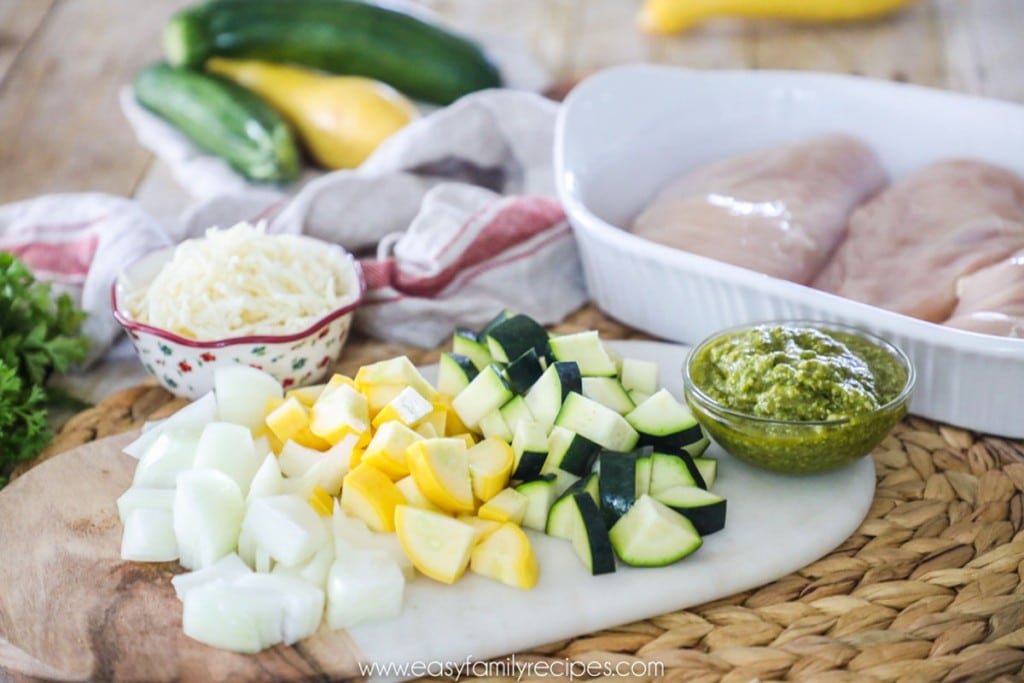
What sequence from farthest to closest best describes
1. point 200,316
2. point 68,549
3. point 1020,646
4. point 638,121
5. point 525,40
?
point 525,40
point 638,121
point 200,316
point 68,549
point 1020,646

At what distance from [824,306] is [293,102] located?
6.60 feet

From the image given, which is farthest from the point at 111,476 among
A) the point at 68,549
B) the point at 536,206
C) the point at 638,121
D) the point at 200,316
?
the point at 638,121

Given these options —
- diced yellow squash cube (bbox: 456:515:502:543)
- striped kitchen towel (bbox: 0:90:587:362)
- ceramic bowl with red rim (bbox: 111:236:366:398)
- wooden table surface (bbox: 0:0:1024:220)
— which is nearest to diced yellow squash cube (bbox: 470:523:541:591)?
diced yellow squash cube (bbox: 456:515:502:543)

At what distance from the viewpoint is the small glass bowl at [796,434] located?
206 cm

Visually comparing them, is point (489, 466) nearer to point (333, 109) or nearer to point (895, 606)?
point (895, 606)

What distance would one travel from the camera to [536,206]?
9.71 ft

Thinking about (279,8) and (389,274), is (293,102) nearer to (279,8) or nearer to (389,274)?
(279,8)

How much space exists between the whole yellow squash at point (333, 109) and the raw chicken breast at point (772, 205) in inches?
37.9

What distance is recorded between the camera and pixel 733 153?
3.22 m

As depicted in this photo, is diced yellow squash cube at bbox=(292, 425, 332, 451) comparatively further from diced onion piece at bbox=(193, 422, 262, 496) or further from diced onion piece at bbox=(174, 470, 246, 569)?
diced onion piece at bbox=(174, 470, 246, 569)

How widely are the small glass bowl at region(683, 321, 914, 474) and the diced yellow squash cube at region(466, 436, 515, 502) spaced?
356 millimetres

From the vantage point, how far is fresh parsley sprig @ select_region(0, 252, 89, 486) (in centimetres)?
244

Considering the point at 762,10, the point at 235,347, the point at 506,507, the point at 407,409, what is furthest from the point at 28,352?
the point at 762,10

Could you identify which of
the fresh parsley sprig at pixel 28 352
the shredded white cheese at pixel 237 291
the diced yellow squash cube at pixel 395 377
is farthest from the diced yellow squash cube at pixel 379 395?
the fresh parsley sprig at pixel 28 352
